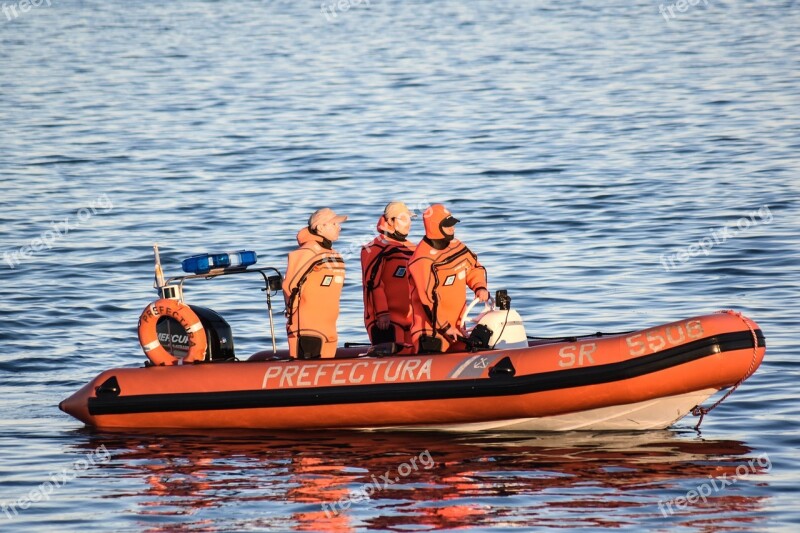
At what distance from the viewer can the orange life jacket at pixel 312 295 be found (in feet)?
34.6

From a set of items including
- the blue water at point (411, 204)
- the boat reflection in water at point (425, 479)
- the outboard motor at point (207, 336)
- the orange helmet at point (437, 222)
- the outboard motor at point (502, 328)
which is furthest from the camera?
the outboard motor at point (207, 336)

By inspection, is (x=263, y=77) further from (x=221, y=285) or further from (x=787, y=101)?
(x=221, y=285)

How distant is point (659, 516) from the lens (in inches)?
340

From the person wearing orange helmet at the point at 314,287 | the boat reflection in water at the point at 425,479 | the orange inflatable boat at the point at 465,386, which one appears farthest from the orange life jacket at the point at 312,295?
the boat reflection in water at the point at 425,479

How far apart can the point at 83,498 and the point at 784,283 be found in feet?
27.5

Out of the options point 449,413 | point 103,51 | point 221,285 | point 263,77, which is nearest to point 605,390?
point 449,413

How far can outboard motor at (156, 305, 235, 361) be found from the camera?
11234 mm

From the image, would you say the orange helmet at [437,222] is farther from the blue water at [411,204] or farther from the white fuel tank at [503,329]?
the blue water at [411,204]

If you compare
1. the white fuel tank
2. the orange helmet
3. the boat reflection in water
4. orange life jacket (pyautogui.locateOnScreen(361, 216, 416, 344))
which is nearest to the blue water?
the boat reflection in water

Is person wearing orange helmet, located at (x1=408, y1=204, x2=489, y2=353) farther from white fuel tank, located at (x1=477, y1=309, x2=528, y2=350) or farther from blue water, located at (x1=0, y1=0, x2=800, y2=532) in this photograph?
blue water, located at (x1=0, y1=0, x2=800, y2=532)

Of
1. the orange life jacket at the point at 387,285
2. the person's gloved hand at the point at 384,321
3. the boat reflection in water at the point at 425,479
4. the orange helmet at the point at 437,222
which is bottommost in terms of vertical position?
the boat reflection in water at the point at 425,479

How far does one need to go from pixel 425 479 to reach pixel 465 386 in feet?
3.05

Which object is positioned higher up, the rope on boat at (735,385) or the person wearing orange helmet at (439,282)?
the person wearing orange helmet at (439,282)

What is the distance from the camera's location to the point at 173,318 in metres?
11.2
